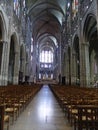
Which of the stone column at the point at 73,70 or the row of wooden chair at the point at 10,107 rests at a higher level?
the stone column at the point at 73,70

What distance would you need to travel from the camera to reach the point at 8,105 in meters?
5.08

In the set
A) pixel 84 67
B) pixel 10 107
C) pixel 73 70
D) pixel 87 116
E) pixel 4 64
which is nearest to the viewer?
pixel 87 116

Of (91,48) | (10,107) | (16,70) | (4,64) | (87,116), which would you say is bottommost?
(10,107)

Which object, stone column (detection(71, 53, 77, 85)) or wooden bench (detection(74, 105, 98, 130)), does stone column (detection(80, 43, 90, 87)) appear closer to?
stone column (detection(71, 53, 77, 85))

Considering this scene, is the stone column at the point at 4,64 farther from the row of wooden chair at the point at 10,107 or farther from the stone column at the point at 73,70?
the stone column at the point at 73,70

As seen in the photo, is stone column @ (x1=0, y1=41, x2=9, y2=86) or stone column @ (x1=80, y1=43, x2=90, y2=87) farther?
stone column @ (x1=80, y1=43, x2=90, y2=87)

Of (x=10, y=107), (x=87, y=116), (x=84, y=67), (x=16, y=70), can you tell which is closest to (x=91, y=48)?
(x=84, y=67)

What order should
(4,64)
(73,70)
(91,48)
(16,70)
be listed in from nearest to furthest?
(4,64) < (16,70) < (73,70) < (91,48)

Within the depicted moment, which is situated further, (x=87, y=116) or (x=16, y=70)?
(x=16, y=70)

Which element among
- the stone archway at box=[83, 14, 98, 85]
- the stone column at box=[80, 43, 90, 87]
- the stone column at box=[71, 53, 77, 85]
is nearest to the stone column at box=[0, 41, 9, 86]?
the stone column at box=[80, 43, 90, 87]

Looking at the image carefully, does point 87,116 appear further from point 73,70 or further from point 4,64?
point 73,70

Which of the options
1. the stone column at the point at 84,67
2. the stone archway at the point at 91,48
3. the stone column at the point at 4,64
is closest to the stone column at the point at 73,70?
the stone archway at the point at 91,48

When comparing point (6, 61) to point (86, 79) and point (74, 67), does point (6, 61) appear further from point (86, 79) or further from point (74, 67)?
point (74, 67)

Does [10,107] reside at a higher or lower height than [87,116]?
lower
